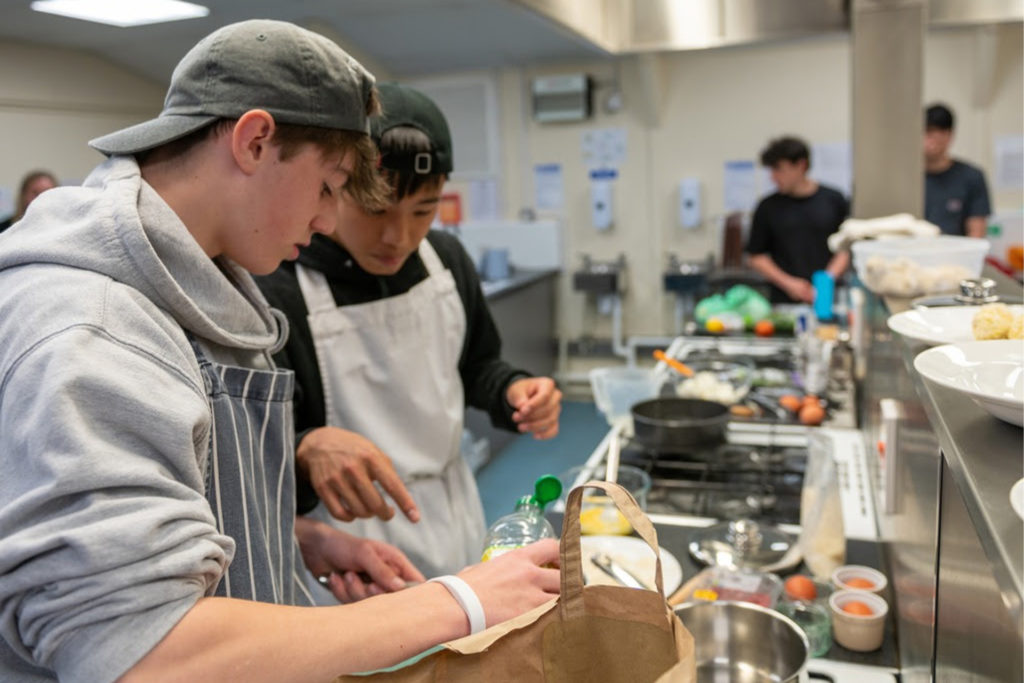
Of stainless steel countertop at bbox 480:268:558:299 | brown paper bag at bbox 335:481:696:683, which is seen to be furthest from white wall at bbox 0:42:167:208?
brown paper bag at bbox 335:481:696:683

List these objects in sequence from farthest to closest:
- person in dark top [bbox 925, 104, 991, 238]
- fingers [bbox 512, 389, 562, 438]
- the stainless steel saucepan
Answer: person in dark top [bbox 925, 104, 991, 238] < fingers [bbox 512, 389, 562, 438] < the stainless steel saucepan

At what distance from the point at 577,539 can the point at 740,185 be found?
5.88 m

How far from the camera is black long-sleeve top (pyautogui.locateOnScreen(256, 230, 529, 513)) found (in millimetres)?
1623

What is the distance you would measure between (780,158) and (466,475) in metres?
3.79

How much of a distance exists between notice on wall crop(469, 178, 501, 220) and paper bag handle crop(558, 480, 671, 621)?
6255mm

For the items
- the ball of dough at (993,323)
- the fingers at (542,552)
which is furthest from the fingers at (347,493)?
the ball of dough at (993,323)

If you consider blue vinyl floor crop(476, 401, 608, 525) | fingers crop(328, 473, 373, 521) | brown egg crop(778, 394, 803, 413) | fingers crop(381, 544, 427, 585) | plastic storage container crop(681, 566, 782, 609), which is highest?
fingers crop(328, 473, 373, 521)

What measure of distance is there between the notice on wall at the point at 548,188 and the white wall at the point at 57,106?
292 cm

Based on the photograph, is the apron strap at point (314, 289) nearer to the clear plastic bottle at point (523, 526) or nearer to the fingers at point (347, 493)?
the fingers at point (347, 493)

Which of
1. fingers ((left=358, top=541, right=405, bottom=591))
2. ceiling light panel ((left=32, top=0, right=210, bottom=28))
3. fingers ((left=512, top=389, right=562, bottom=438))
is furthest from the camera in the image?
ceiling light panel ((left=32, top=0, right=210, bottom=28))

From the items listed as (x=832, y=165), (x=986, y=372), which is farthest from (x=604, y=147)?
(x=986, y=372)

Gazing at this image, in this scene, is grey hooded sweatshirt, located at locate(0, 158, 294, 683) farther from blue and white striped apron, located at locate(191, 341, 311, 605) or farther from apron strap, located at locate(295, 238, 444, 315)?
apron strap, located at locate(295, 238, 444, 315)

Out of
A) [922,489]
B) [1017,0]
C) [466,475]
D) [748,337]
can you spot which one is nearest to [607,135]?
[748,337]

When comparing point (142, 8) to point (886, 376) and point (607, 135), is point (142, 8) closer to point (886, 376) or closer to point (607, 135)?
point (607, 135)
